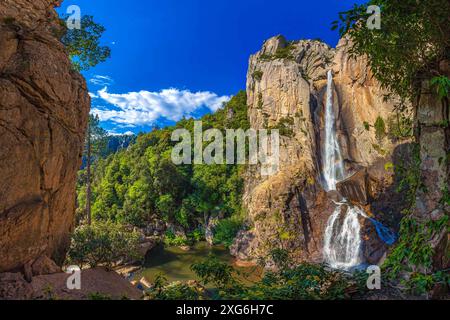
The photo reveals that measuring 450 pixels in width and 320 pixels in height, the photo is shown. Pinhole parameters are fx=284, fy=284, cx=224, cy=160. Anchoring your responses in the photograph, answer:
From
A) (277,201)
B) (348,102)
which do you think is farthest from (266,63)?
(277,201)

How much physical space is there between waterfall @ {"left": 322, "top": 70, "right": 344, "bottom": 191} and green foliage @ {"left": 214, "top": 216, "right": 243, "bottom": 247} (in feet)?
32.7

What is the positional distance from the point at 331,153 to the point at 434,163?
2359 centimetres

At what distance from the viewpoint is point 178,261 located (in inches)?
988

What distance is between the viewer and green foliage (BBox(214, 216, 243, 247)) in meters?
29.5

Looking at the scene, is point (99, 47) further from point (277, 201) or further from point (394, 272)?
point (277, 201)

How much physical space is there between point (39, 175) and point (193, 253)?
2160 centimetres

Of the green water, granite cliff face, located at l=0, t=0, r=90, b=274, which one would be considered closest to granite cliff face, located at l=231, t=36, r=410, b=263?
the green water

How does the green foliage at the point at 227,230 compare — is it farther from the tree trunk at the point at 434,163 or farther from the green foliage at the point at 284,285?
the tree trunk at the point at 434,163

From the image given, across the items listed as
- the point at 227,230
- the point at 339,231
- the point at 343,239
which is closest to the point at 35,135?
the point at 343,239

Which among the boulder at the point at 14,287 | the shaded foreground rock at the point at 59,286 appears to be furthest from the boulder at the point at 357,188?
the boulder at the point at 14,287

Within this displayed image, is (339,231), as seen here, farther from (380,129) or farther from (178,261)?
(178,261)

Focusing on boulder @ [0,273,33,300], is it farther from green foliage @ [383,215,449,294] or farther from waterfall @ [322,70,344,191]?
waterfall @ [322,70,344,191]

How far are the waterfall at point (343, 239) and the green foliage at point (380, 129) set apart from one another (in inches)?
291

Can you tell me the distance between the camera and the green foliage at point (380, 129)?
2519 cm
